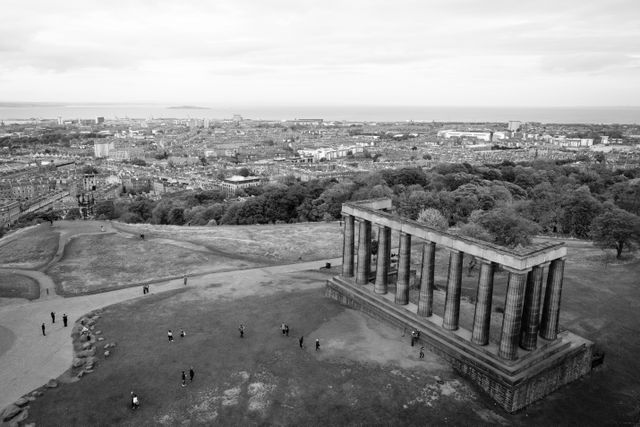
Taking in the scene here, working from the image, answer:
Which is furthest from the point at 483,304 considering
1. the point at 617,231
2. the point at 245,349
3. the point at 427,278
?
the point at 617,231

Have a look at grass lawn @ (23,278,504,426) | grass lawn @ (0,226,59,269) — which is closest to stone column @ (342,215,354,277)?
grass lawn @ (23,278,504,426)

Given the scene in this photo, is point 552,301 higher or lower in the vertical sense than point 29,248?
higher

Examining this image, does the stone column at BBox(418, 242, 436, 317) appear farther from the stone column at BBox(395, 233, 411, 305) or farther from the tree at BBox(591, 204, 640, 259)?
the tree at BBox(591, 204, 640, 259)

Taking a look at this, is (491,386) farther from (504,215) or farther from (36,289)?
(36,289)

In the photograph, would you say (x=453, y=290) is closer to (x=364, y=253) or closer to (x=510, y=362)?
(x=510, y=362)

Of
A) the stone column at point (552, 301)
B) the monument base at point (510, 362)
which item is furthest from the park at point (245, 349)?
the stone column at point (552, 301)

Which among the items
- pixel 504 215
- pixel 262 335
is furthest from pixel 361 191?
pixel 262 335

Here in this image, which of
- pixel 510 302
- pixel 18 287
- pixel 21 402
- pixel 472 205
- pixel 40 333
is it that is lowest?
pixel 18 287
